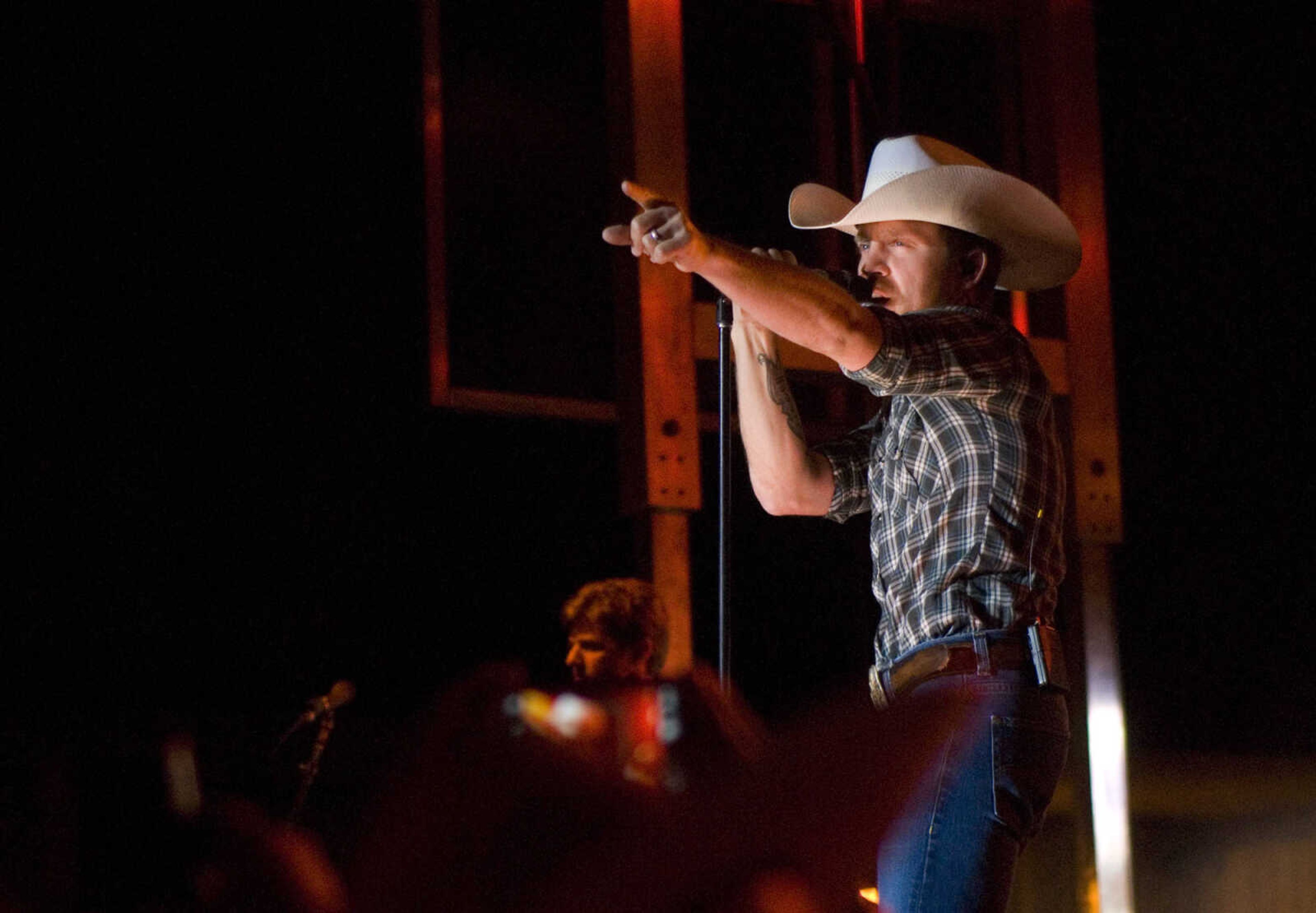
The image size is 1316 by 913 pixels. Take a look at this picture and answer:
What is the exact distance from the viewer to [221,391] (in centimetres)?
423

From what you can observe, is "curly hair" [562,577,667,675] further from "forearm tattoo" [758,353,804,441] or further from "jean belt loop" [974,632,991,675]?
"jean belt loop" [974,632,991,675]

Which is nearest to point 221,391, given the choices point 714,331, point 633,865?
point 714,331

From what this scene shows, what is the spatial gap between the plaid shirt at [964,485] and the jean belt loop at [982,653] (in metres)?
0.02

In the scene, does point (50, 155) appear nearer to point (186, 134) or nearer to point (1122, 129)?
point (186, 134)

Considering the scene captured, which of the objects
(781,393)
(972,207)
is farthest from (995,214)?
(781,393)

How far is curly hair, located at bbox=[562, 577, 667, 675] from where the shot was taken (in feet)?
11.7

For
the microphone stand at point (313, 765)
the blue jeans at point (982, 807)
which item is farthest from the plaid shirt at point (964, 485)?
the microphone stand at point (313, 765)

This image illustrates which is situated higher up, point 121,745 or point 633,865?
point 633,865

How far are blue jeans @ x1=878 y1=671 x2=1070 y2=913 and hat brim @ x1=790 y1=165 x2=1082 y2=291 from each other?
2.20 feet

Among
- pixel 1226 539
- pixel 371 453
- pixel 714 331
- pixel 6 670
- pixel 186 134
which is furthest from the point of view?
pixel 1226 539

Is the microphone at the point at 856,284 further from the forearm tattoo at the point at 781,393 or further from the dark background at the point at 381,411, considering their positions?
the dark background at the point at 381,411

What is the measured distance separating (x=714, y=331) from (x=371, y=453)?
1.76 m

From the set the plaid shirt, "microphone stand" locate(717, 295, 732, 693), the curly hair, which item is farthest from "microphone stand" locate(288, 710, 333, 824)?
the plaid shirt

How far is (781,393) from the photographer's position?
226cm
